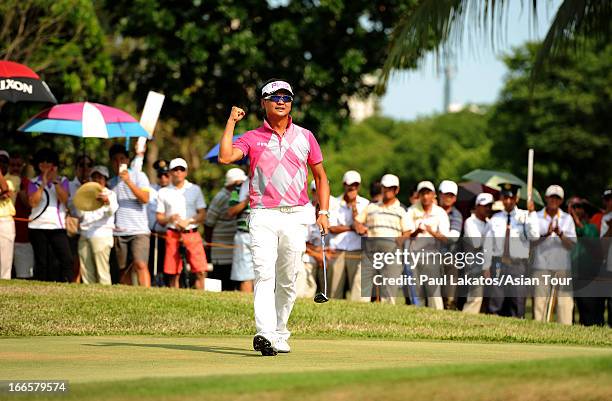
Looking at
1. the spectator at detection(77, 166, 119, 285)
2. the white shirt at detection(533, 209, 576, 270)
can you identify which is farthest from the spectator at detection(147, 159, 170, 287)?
the white shirt at detection(533, 209, 576, 270)

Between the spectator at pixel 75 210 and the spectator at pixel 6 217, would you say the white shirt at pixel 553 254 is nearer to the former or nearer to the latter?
the spectator at pixel 75 210

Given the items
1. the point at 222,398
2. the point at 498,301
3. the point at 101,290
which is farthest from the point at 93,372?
the point at 498,301

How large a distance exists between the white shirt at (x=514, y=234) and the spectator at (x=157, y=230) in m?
4.76

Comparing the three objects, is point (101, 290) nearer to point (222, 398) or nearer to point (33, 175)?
point (33, 175)

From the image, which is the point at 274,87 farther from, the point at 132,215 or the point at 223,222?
the point at 223,222

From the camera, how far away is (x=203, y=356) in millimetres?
9508

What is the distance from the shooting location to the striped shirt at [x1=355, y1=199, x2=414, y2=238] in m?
17.6

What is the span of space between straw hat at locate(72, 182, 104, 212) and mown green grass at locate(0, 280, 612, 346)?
1163 millimetres

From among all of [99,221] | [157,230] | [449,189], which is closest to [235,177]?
[157,230]

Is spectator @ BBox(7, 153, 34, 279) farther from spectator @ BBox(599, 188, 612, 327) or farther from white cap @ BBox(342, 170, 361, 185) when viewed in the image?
spectator @ BBox(599, 188, 612, 327)

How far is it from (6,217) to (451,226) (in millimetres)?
6449

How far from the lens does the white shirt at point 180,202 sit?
1783 cm

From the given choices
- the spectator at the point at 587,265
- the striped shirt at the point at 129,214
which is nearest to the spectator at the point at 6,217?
the striped shirt at the point at 129,214

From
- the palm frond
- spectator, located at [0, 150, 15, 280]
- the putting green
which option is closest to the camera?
the putting green
